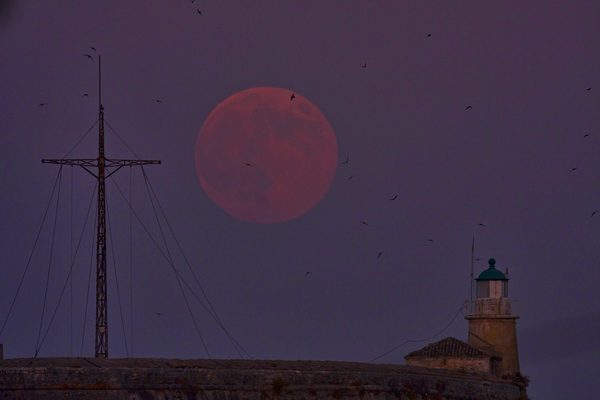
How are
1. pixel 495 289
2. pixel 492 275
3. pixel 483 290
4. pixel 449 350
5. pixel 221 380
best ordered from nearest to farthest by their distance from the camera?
1. pixel 221 380
2. pixel 449 350
3. pixel 495 289
4. pixel 483 290
5. pixel 492 275

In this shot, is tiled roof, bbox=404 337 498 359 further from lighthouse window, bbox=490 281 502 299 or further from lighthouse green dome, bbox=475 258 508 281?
lighthouse green dome, bbox=475 258 508 281

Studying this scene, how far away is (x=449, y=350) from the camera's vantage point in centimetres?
3953

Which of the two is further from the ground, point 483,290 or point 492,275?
point 492,275

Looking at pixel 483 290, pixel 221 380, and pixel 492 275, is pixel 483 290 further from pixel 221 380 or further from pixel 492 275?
pixel 221 380

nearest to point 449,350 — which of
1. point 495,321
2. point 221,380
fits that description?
point 495,321

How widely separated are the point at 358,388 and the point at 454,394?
4.89 metres

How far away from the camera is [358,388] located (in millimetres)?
27422

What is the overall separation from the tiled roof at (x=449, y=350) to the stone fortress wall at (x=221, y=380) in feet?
22.8

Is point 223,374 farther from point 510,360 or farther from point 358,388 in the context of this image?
point 510,360

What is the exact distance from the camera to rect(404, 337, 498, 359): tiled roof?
129ft

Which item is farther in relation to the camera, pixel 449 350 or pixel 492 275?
pixel 492 275

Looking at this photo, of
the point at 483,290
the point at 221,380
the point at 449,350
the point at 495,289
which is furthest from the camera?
the point at 483,290

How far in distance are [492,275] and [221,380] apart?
2218 cm

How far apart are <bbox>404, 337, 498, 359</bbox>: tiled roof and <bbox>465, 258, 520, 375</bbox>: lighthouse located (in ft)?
6.06
